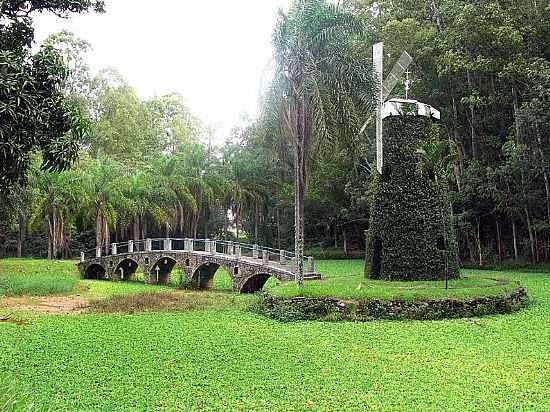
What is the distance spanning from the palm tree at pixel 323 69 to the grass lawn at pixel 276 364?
429 cm

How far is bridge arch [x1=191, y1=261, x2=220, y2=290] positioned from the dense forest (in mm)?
5779

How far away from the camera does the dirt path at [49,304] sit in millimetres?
15337

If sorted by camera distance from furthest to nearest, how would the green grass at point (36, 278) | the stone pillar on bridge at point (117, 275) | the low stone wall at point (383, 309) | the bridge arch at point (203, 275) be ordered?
the stone pillar on bridge at point (117, 275)
the bridge arch at point (203, 275)
the green grass at point (36, 278)
the low stone wall at point (383, 309)

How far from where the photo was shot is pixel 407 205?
15.2m

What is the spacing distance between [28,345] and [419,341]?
6874 mm

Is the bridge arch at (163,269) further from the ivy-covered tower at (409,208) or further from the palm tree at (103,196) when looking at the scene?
the ivy-covered tower at (409,208)

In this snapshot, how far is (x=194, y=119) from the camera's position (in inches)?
2094

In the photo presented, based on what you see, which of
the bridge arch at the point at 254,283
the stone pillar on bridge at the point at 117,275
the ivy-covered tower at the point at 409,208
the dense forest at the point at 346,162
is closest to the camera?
the ivy-covered tower at the point at 409,208

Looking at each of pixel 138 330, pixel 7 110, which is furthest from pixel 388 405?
pixel 138 330

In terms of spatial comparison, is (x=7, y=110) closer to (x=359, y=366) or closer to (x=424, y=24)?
(x=359, y=366)

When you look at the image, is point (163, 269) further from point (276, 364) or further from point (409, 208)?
point (276, 364)

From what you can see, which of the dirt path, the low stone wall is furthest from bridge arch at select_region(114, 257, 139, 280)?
the low stone wall

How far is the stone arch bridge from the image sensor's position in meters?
19.6

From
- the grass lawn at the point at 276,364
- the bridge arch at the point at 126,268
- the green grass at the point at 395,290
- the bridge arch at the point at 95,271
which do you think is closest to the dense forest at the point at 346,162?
the bridge arch at the point at 95,271
